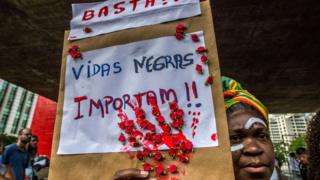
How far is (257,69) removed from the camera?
735 cm

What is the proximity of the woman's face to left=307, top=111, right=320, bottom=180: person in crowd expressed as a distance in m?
0.17

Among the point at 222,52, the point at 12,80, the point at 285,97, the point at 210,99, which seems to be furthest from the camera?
the point at 285,97

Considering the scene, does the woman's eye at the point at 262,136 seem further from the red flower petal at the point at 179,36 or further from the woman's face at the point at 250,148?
the red flower petal at the point at 179,36

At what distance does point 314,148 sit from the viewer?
1062 mm

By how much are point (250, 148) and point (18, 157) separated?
152 inches

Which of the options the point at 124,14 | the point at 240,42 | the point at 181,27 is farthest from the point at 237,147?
the point at 240,42

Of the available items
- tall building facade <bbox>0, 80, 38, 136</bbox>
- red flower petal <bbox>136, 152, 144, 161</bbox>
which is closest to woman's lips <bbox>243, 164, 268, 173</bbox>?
red flower petal <bbox>136, 152, 144, 161</bbox>

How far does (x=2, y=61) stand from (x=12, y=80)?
161 cm

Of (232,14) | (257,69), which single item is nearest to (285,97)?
(257,69)

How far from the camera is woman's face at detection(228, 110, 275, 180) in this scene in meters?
1.17

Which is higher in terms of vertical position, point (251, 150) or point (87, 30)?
point (87, 30)

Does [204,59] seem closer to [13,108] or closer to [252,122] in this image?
[252,122]

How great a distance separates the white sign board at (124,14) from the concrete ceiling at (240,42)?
3439 mm

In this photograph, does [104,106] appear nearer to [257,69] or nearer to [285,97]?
[257,69]
